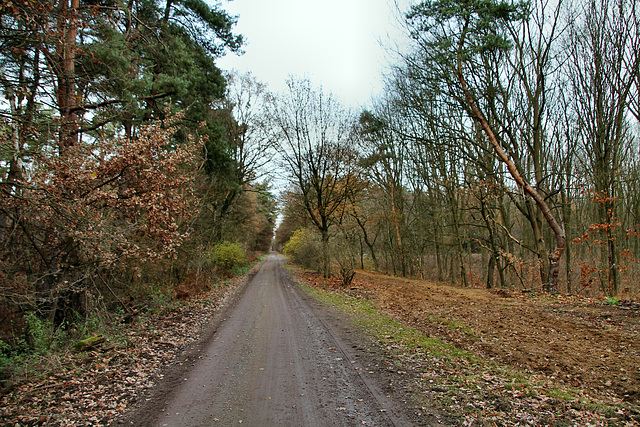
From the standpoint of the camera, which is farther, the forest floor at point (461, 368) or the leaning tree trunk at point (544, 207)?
the leaning tree trunk at point (544, 207)

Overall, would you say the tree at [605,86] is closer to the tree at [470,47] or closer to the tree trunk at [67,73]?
the tree at [470,47]

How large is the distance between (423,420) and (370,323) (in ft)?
16.5

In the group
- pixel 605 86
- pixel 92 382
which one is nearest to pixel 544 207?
pixel 605 86

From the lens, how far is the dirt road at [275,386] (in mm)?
Result: 3873

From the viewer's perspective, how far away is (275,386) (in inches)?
187

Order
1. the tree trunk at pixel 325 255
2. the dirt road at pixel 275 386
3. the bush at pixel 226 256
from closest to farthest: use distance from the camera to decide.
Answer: the dirt road at pixel 275 386
the tree trunk at pixel 325 255
the bush at pixel 226 256

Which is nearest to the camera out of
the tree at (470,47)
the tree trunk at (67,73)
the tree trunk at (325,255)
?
the tree trunk at (67,73)

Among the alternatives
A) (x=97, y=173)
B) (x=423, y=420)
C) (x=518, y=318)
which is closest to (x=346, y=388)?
(x=423, y=420)

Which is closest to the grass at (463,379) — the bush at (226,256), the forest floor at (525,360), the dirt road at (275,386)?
the forest floor at (525,360)

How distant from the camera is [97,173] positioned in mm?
6941

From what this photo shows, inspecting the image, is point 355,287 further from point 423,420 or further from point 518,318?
point 423,420

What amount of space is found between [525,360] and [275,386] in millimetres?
4205

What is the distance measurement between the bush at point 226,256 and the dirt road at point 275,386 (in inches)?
506

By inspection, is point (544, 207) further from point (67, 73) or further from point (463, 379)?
point (67, 73)
